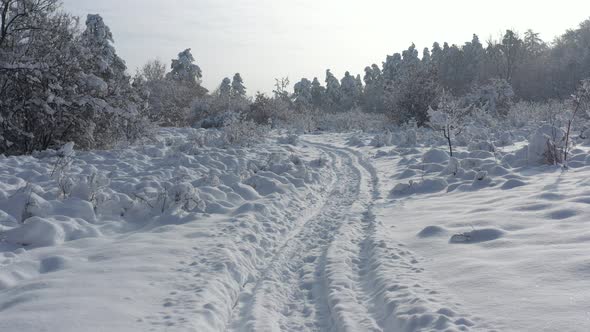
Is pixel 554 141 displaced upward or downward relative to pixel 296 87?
downward

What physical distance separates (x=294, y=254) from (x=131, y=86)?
37.1 ft

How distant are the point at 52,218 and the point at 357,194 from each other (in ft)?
17.7

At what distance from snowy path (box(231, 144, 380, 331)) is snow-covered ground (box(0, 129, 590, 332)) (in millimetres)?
19

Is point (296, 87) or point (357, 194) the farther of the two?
point (296, 87)

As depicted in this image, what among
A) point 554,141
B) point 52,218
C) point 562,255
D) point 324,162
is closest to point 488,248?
point 562,255

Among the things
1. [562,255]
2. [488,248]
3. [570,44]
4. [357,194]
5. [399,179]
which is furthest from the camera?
[570,44]

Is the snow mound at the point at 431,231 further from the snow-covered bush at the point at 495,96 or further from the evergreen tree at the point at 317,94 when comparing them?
the evergreen tree at the point at 317,94

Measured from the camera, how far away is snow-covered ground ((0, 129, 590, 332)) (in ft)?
11.4

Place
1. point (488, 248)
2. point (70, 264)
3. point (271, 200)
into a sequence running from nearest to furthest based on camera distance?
point (70, 264) < point (488, 248) < point (271, 200)

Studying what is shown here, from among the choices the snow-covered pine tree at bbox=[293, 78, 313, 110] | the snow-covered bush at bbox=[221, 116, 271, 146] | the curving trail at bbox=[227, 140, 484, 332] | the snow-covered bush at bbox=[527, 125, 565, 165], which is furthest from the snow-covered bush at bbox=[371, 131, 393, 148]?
the snow-covered pine tree at bbox=[293, 78, 313, 110]

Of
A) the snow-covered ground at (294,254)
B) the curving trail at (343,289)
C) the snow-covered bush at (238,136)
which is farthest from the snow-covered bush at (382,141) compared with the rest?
the curving trail at (343,289)

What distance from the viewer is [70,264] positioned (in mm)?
4477

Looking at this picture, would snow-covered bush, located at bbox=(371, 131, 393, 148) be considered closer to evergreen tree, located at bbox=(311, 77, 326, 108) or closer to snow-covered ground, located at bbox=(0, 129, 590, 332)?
snow-covered ground, located at bbox=(0, 129, 590, 332)

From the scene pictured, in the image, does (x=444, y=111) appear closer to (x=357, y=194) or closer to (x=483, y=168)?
(x=483, y=168)
